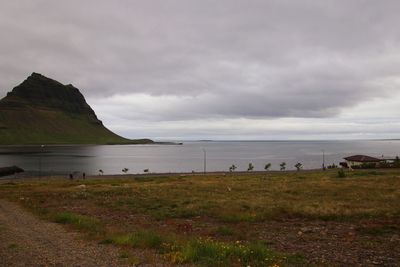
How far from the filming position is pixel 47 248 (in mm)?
14953

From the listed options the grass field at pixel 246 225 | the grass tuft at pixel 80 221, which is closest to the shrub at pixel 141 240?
the grass field at pixel 246 225

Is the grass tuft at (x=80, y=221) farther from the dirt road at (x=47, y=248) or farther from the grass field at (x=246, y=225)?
the dirt road at (x=47, y=248)

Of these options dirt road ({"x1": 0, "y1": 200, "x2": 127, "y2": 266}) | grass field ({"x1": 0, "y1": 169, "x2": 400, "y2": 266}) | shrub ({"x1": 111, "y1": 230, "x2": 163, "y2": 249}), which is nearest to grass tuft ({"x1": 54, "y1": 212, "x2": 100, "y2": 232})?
grass field ({"x1": 0, "y1": 169, "x2": 400, "y2": 266})

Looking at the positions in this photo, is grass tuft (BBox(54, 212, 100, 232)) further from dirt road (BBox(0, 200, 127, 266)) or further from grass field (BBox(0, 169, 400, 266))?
dirt road (BBox(0, 200, 127, 266))

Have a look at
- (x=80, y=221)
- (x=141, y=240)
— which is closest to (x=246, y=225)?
(x=141, y=240)

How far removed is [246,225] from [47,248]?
414 inches

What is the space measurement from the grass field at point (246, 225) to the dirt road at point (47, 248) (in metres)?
0.80

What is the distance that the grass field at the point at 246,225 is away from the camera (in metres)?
14.0

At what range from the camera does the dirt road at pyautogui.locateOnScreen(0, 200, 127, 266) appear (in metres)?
13.1

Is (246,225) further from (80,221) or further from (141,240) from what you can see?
(80,221)

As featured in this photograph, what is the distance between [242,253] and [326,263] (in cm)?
288

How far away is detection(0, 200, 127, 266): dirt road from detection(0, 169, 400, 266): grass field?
798 millimetres

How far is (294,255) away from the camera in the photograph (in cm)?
1440

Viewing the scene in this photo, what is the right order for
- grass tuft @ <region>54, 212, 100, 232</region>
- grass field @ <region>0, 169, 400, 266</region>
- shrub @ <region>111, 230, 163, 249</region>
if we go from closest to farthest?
grass field @ <region>0, 169, 400, 266</region>
shrub @ <region>111, 230, 163, 249</region>
grass tuft @ <region>54, 212, 100, 232</region>
